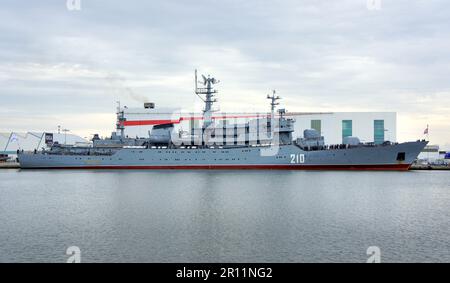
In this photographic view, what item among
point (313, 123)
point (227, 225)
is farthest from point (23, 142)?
point (227, 225)

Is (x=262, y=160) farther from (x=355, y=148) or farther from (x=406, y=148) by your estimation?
(x=406, y=148)

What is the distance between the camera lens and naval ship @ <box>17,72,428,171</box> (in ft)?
202

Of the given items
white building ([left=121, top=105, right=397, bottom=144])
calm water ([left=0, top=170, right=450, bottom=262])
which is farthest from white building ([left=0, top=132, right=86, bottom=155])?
calm water ([left=0, top=170, right=450, bottom=262])

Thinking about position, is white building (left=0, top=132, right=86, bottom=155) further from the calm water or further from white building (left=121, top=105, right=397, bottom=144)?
the calm water

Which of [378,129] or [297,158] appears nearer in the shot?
[297,158]

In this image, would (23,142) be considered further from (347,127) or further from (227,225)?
(227,225)

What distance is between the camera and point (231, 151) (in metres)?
66.9

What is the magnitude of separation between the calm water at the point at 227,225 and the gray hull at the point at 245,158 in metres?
24.8

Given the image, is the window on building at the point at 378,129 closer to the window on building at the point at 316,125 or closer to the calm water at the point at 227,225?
the window on building at the point at 316,125

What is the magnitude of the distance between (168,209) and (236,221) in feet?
19.5

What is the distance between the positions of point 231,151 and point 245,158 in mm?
2658

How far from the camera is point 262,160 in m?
64.9

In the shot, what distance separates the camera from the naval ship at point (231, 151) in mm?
61688
